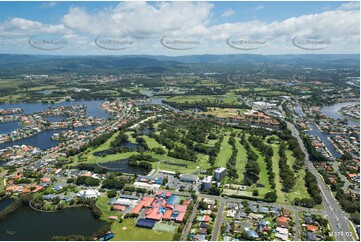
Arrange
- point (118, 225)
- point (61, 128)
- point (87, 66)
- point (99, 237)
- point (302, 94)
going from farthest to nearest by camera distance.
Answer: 1. point (87, 66)
2. point (302, 94)
3. point (61, 128)
4. point (118, 225)
5. point (99, 237)

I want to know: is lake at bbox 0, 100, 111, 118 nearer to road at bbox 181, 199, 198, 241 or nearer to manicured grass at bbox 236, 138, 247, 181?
manicured grass at bbox 236, 138, 247, 181

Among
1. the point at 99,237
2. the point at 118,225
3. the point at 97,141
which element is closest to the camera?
the point at 99,237

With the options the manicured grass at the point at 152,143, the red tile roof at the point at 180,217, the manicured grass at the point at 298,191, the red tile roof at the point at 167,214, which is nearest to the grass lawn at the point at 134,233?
the red tile roof at the point at 180,217

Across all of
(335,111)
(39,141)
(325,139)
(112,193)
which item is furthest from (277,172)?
(335,111)

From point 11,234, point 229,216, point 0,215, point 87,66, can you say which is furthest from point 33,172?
point 87,66

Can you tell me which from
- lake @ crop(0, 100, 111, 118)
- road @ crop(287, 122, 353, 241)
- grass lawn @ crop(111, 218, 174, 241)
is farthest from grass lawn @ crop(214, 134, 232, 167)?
lake @ crop(0, 100, 111, 118)

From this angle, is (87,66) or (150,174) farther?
(87,66)

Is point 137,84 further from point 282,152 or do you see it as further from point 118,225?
point 118,225
